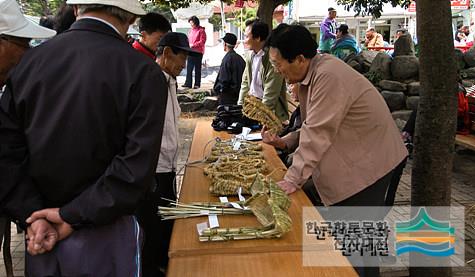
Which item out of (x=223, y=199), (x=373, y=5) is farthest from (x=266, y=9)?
(x=223, y=199)

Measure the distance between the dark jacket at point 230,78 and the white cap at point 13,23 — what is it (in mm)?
4172

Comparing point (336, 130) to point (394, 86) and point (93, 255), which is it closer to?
point (93, 255)

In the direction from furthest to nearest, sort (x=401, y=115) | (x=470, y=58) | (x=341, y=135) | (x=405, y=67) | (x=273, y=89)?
(x=470, y=58)
(x=405, y=67)
(x=401, y=115)
(x=273, y=89)
(x=341, y=135)

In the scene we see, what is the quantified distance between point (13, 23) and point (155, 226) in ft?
Answer: 4.78

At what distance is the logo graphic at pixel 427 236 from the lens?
9.50 feet

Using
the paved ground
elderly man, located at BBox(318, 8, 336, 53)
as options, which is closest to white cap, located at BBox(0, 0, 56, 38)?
the paved ground

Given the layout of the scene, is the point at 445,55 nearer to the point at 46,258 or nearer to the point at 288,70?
the point at 288,70

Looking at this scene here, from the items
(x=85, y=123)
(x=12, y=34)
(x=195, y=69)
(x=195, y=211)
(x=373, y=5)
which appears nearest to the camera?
(x=85, y=123)

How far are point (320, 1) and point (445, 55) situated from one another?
14629 mm

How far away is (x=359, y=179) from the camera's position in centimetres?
229

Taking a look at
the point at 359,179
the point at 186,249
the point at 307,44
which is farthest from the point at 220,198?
the point at 307,44

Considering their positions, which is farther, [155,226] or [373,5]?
[373,5]

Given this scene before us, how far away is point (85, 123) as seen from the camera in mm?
1362

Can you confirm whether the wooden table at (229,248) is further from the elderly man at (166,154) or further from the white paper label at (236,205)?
the elderly man at (166,154)
